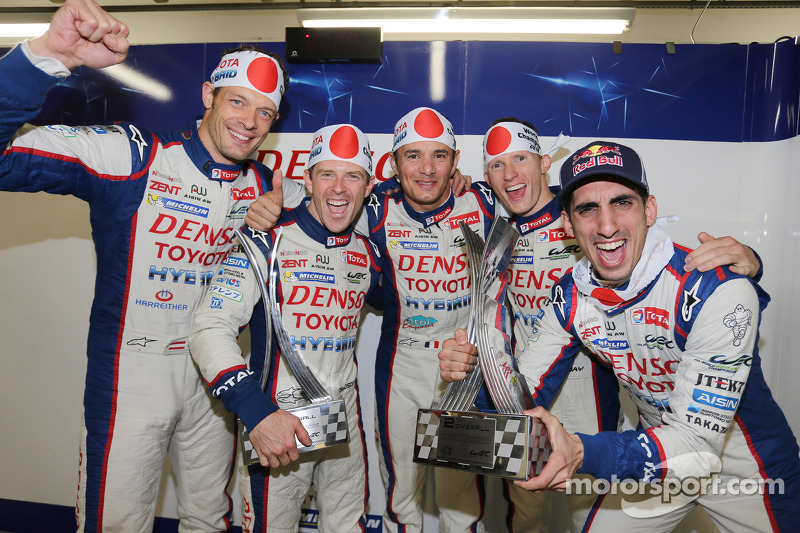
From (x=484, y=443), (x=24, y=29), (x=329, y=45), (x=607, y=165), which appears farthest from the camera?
(x=24, y=29)

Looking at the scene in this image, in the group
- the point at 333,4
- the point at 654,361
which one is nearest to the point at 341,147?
the point at 654,361

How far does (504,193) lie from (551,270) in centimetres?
41

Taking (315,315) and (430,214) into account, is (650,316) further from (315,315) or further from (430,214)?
(315,315)

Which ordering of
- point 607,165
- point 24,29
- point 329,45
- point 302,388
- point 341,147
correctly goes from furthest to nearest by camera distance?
point 24,29, point 329,45, point 341,147, point 302,388, point 607,165

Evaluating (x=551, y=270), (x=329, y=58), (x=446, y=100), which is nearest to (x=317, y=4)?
(x=329, y=58)

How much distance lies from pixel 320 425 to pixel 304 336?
0.40m

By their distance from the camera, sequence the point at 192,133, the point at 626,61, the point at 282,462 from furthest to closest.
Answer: the point at 626,61, the point at 192,133, the point at 282,462

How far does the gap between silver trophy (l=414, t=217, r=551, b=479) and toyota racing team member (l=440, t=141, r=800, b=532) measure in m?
0.06

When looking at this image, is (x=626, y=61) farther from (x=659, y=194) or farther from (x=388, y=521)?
(x=388, y=521)

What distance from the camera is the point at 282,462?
1730mm

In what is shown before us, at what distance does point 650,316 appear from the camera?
1683 millimetres

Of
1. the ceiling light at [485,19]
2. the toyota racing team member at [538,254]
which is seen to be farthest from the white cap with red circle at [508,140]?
the ceiling light at [485,19]

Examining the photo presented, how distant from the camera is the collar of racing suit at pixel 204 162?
2158 mm

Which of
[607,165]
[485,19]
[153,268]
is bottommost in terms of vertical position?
[153,268]
